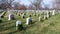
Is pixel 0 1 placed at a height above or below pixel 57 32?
above

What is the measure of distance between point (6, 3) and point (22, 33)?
145 feet

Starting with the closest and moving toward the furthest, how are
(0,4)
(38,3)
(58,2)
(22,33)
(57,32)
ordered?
(57,32), (22,33), (58,2), (38,3), (0,4)

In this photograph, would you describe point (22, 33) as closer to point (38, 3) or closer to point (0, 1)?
point (38, 3)

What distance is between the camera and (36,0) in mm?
47500

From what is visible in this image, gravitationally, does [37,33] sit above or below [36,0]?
below

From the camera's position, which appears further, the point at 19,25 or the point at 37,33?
the point at 19,25

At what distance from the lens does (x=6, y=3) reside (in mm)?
52906

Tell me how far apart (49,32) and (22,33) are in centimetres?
177

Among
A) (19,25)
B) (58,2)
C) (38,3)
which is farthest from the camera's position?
(38,3)

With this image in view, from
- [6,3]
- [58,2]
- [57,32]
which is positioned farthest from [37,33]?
[6,3]

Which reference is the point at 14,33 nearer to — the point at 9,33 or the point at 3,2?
the point at 9,33

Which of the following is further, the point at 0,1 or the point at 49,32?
the point at 0,1

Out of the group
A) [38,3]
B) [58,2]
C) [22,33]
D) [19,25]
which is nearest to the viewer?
[22,33]

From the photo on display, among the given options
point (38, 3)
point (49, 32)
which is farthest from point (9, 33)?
point (38, 3)
